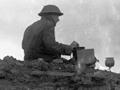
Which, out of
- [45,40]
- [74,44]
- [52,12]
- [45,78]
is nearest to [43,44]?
[45,40]

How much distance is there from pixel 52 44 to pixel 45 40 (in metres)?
0.25

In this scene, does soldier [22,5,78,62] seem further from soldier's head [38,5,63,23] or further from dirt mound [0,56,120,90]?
dirt mound [0,56,120,90]

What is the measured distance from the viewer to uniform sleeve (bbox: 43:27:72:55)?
1004 centimetres

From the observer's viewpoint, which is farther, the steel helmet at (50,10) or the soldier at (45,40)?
the steel helmet at (50,10)

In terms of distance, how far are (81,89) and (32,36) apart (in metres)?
3.02

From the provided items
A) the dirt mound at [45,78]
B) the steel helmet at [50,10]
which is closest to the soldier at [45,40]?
the steel helmet at [50,10]

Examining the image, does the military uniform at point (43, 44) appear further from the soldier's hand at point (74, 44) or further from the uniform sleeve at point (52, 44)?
the soldier's hand at point (74, 44)

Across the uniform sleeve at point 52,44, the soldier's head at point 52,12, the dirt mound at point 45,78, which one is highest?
the soldier's head at point 52,12

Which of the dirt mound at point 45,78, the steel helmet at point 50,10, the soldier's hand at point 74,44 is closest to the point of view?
the dirt mound at point 45,78

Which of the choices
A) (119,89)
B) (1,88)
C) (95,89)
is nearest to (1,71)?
(1,88)

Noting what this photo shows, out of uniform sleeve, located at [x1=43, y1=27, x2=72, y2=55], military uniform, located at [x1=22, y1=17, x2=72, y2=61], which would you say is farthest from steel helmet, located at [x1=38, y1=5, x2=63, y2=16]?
uniform sleeve, located at [x1=43, y1=27, x2=72, y2=55]

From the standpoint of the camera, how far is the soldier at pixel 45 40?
10125 millimetres

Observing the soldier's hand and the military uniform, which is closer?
the military uniform

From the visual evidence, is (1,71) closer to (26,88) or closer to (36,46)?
(26,88)
